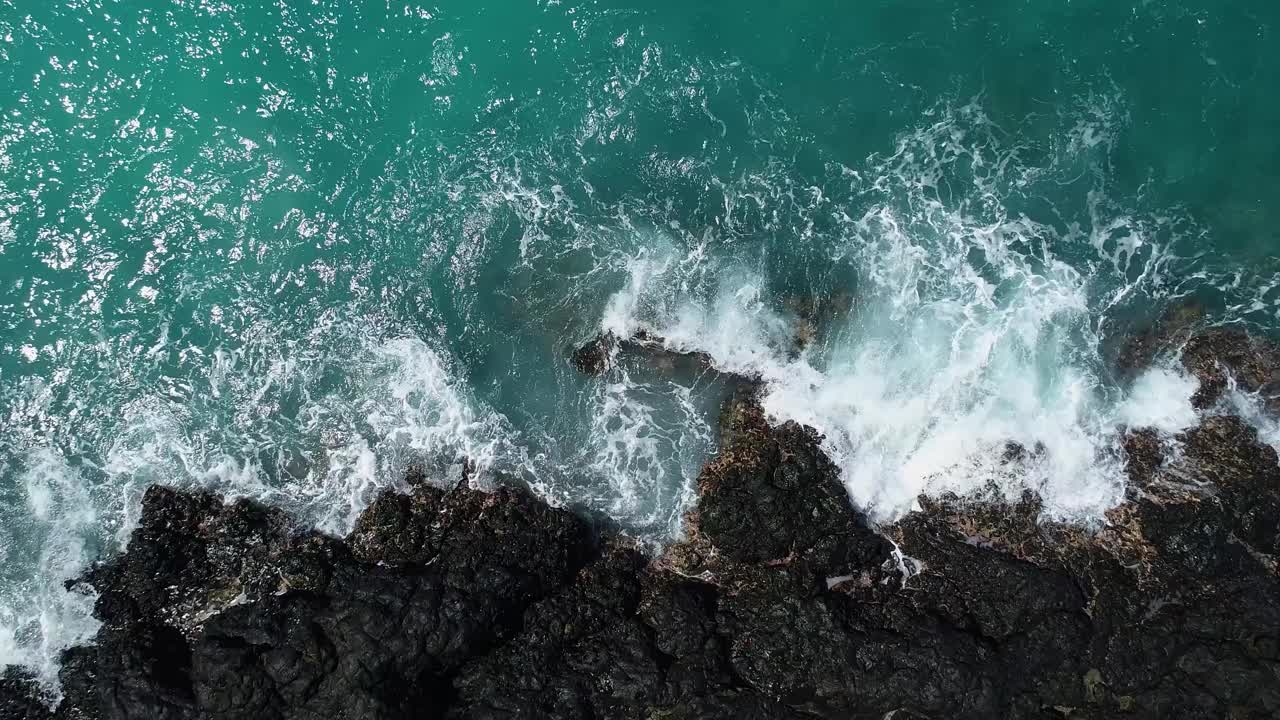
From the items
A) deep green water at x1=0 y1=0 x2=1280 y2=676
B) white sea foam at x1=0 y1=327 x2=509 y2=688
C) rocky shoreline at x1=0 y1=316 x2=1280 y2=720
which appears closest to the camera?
rocky shoreline at x1=0 y1=316 x2=1280 y2=720

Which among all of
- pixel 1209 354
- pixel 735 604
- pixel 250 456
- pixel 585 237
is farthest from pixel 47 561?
pixel 1209 354

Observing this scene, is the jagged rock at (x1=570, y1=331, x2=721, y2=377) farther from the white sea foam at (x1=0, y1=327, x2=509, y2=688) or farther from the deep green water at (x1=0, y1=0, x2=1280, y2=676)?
the white sea foam at (x1=0, y1=327, x2=509, y2=688)

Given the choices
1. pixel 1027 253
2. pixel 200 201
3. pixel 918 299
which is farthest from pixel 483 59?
pixel 1027 253

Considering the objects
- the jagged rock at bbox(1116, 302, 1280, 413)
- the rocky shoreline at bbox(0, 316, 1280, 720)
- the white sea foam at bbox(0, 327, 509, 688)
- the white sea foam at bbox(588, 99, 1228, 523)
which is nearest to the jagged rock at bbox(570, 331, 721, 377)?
the rocky shoreline at bbox(0, 316, 1280, 720)

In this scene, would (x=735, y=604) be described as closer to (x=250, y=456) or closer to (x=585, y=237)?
(x=585, y=237)

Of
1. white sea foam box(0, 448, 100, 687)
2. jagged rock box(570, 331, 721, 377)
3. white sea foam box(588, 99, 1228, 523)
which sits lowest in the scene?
white sea foam box(0, 448, 100, 687)

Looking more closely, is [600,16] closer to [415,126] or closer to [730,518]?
[415,126]
